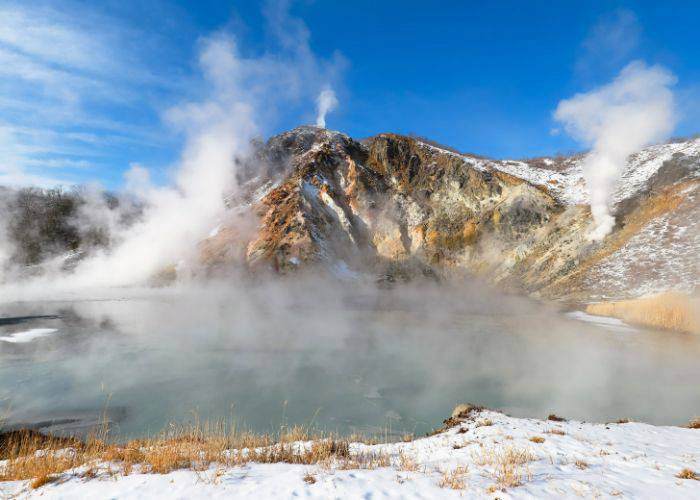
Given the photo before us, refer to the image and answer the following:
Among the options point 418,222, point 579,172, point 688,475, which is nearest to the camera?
point 688,475

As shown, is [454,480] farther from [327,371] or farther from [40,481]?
[327,371]

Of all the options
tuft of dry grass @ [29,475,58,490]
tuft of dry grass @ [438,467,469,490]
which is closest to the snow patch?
tuft of dry grass @ [29,475,58,490]

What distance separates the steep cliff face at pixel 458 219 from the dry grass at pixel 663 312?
302 cm

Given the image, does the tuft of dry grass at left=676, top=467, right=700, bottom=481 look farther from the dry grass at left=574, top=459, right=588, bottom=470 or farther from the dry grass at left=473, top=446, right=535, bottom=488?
the dry grass at left=473, top=446, right=535, bottom=488

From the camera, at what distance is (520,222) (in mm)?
58281

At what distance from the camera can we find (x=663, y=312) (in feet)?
90.9

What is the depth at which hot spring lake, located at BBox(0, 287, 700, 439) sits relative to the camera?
1289 centimetres

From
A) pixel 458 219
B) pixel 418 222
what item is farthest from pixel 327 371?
pixel 458 219

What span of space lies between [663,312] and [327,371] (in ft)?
90.7

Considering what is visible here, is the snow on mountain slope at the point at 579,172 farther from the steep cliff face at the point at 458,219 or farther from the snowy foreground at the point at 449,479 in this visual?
the snowy foreground at the point at 449,479

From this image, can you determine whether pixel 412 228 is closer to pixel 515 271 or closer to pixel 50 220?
pixel 515 271

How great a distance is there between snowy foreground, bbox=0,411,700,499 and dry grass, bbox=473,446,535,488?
14mm

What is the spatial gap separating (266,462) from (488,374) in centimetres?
1466

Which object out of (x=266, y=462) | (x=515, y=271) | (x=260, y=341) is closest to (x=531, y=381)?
(x=266, y=462)
